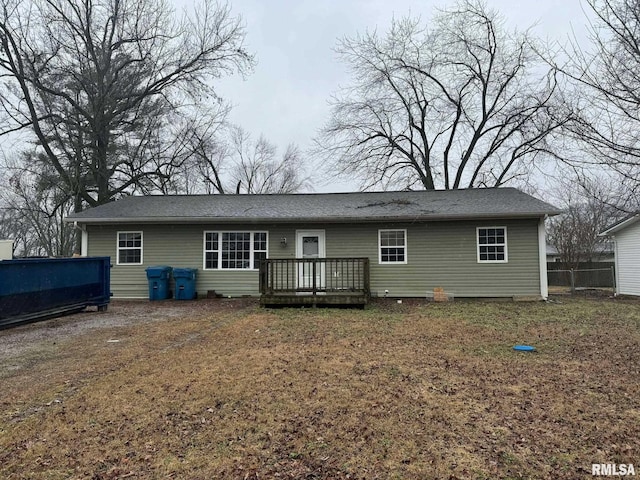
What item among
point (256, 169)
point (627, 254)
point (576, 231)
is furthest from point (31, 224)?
point (576, 231)

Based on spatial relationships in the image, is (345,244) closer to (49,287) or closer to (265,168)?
(49,287)

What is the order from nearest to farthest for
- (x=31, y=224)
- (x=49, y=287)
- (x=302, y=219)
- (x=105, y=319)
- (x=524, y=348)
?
(x=524, y=348) → (x=49, y=287) → (x=105, y=319) → (x=302, y=219) → (x=31, y=224)

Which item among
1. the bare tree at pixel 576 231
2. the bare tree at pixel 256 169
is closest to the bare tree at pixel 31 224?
the bare tree at pixel 256 169

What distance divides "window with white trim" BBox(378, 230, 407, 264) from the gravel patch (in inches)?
165

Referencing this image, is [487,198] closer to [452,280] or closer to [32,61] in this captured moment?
[452,280]

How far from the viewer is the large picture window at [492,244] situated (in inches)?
466

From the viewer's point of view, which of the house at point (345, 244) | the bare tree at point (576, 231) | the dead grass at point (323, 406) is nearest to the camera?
the dead grass at point (323, 406)

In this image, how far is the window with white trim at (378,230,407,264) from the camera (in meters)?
12.2

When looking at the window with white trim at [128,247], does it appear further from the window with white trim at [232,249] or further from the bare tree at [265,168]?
the bare tree at [265,168]

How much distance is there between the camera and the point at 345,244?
12.3 m

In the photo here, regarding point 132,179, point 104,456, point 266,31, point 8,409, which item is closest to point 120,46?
point 132,179

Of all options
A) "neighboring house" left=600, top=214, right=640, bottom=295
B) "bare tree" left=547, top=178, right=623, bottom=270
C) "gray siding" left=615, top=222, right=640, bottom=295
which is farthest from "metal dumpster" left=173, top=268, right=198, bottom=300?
"bare tree" left=547, top=178, right=623, bottom=270

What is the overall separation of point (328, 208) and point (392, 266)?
2.82 m

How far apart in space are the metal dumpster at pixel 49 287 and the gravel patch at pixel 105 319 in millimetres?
279
